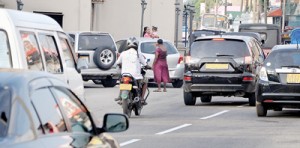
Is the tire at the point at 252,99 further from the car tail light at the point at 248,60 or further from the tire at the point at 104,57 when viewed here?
the tire at the point at 104,57

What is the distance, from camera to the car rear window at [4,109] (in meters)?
5.47

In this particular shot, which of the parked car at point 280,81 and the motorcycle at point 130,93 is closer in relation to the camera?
the motorcycle at point 130,93

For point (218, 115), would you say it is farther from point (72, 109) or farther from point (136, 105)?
point (72, 109)

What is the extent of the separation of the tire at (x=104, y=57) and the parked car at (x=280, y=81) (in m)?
10.1

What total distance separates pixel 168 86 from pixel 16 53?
2220 cm

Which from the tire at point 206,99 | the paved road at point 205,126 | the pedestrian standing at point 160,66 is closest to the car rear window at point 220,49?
the paved road at point 205,126

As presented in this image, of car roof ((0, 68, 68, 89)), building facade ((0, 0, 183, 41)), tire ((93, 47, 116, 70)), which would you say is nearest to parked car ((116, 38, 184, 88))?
tire ((93, 47, 116, 70))

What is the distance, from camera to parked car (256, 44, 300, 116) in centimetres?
1931

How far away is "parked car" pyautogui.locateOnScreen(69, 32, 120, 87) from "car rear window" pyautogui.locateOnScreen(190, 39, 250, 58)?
22.3ft

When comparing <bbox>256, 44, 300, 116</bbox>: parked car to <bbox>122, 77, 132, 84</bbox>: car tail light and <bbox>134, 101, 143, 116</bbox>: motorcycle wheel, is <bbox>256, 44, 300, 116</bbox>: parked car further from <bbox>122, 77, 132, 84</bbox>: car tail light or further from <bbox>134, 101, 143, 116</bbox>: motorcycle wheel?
<bbox>122, 77, 132, 84</bbox>: car tail light

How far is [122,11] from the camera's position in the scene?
54.2 m

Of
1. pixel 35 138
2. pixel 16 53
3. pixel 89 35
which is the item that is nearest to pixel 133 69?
pixel 16 53

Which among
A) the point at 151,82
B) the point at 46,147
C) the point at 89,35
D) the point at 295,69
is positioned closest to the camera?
the point at 46,147

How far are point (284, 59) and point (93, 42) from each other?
11.1m
